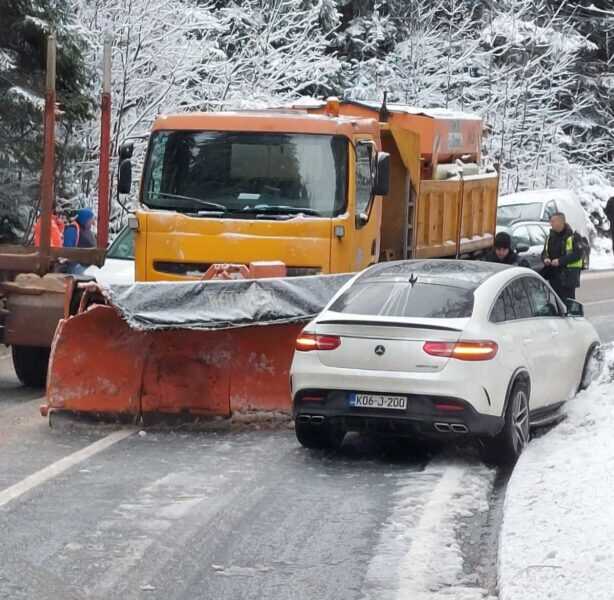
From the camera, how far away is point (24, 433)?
11.3 metres

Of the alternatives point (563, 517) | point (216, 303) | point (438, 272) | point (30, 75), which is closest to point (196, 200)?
point (216, 303)

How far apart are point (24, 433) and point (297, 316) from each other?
237 centimetres

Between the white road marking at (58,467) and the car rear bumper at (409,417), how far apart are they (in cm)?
165

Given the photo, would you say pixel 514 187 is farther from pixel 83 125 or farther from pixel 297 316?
pixel 297 316

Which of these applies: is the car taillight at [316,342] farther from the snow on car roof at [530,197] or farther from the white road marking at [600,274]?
the white road marking at [600,274]

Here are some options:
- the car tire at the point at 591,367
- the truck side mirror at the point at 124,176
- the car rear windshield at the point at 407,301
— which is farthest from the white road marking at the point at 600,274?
the car rear windshield at the point at 407,301

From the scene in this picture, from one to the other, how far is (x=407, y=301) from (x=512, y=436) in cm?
123

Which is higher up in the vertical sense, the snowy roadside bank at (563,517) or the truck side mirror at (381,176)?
the truck side mirror at (381,176)

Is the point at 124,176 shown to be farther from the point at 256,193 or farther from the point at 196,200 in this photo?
the point at 256,193

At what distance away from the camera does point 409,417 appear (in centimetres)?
988

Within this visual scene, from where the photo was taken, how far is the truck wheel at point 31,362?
45.1 ft

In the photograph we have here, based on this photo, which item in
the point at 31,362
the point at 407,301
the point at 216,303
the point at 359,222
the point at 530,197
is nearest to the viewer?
the point at 407,301

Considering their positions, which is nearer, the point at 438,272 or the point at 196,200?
the point at 438,272

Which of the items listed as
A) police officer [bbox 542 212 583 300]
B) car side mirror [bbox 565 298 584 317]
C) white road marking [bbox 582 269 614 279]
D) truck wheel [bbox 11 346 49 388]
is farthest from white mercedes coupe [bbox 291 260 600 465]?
white road marking [bbox 582 269 614 279]
